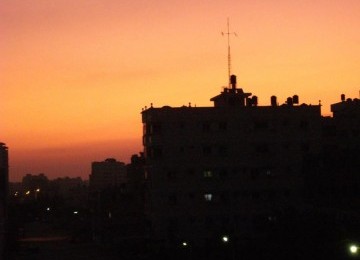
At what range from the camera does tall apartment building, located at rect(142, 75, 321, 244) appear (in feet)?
239

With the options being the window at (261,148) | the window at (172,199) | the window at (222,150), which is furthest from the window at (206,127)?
the window at (172,199)

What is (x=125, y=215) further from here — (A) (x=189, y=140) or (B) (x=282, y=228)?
(B) (x=282, y=228)

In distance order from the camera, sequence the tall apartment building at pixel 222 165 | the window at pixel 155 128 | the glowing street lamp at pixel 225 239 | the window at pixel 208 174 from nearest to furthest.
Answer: the glowing street lamp at pixel 225 239 → the window at pixel 155 128 → the tall apartment building at pixel 222 165 → the window at pixel 208 174

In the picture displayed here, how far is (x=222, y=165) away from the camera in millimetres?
74312

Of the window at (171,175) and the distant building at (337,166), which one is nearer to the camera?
the distant building at (337,166)

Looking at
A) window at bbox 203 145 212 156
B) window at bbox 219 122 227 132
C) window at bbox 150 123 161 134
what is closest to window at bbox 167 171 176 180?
window at bbox 203 145 212 156

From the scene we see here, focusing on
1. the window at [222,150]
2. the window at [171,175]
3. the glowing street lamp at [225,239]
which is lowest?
the glowing street lamp at [225,239]

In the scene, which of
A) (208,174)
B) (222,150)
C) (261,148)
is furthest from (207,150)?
(261,148)

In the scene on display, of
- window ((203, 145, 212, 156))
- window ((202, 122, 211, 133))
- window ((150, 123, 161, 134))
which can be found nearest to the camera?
window ((150, 123, 161, 134))

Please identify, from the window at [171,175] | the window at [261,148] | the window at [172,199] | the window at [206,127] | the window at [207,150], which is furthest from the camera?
the window at [261,148]

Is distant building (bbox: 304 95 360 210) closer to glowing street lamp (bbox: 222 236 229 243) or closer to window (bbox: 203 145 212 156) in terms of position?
glowing street lamp (bbox: 222 236 229 243)

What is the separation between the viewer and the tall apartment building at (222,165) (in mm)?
72875

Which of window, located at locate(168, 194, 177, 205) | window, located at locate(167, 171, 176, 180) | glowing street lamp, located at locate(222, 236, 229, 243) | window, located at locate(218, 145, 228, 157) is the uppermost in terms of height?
window, located at locate(218, 145, 228, 157)

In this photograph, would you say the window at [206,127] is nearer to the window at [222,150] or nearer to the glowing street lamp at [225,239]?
the window at [222,150]
